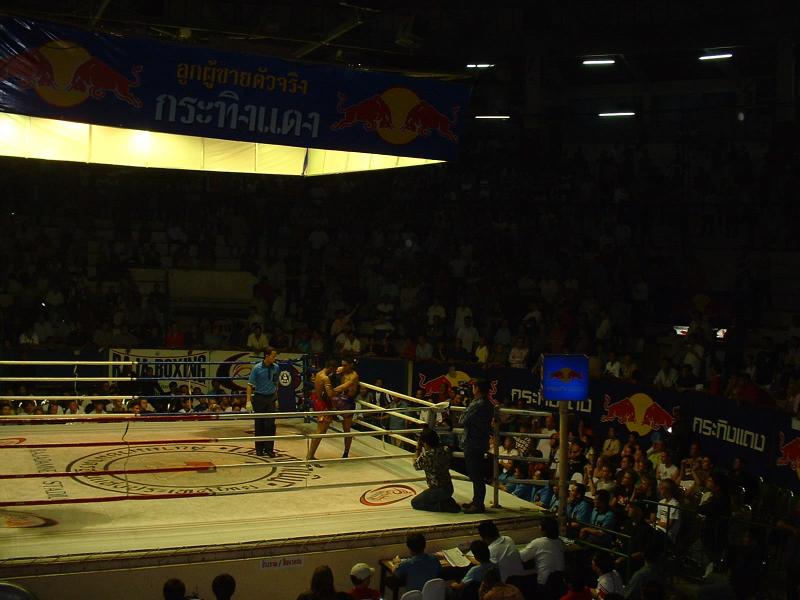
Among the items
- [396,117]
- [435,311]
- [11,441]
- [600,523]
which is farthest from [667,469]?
[11,441]

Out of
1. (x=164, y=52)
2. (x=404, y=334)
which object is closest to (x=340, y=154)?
(x=164, y=52)

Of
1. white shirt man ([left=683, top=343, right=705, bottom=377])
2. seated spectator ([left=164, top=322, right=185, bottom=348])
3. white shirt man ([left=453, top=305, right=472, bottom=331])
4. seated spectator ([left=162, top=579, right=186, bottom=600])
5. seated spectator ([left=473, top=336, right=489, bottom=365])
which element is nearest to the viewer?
seated spectator ([left=162, top=579, right=186, bottom=600])

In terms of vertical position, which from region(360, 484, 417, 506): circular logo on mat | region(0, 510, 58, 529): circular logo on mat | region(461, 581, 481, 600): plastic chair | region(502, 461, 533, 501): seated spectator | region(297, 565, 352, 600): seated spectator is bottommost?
region(502, 461, 533, 501): seated spectator

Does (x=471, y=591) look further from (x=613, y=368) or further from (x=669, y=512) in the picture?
(x=613, y=368)

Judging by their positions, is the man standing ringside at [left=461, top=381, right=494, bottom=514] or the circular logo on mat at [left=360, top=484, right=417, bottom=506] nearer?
the man standing ringside at [left=461, top=381, right=494, bottom=514]

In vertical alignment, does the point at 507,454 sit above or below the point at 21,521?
below

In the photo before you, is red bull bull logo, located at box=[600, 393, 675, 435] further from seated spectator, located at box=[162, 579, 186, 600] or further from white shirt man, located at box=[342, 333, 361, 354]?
seated spectator, located at box=[162, 579, 186, 600]

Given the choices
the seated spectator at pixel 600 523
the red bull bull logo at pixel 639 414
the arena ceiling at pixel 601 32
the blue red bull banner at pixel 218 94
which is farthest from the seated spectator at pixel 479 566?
the arena ceiling at pixel 601 32

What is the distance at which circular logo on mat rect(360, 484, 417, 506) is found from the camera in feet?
31.1

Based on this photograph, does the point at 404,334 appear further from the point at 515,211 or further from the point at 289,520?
the point at 289,520

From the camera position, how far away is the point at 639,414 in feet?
44.0

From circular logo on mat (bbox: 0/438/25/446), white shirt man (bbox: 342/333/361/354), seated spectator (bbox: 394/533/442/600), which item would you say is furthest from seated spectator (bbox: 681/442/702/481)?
circular logo on mat (bbox: 0/438/25/446)

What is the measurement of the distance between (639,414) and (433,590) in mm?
7121

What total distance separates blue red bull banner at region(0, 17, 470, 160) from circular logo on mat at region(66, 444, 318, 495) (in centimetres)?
342
